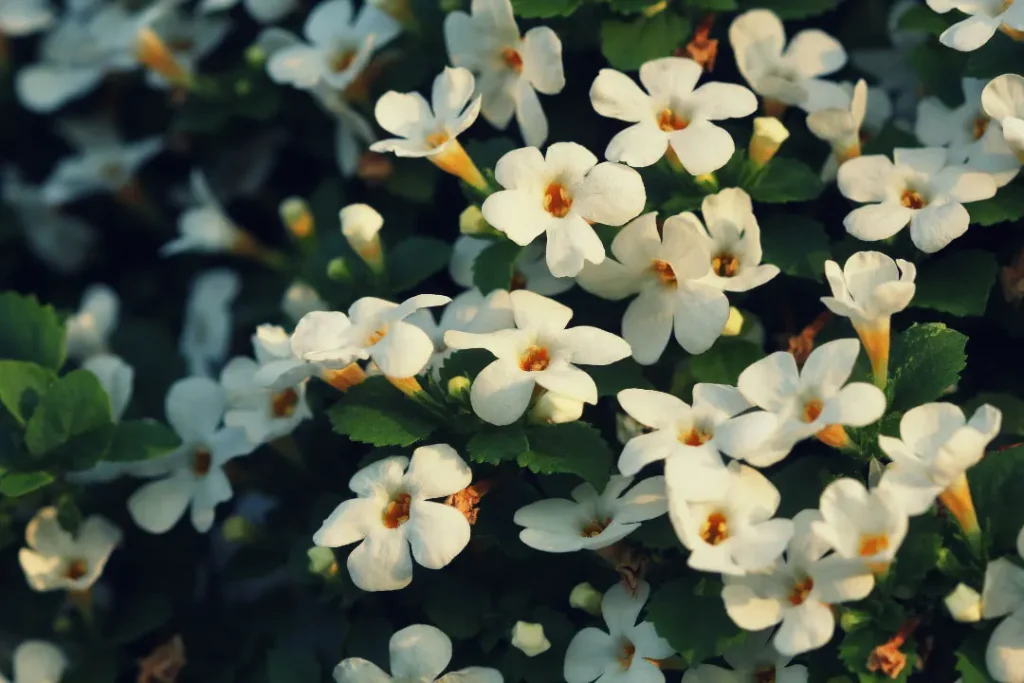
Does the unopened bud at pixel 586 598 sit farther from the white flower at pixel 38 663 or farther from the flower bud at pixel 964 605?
the white flower at pixel 38 663

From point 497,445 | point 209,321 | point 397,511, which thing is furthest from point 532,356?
point 209,321

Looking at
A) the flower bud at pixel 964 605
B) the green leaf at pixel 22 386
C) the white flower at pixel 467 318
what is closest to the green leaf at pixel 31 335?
the green leaf at pixel 22 386

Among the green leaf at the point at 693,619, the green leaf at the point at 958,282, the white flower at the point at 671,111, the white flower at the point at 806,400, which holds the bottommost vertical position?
the green leaf at the point at 693,619

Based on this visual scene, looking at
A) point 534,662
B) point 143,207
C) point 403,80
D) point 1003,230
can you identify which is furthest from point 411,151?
point 143,207

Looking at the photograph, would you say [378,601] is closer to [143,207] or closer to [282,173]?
[282,173]

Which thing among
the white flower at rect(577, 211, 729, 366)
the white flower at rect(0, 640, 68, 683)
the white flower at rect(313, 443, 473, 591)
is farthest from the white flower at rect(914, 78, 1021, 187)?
the white flower at rect(0, 640, 68, 683)

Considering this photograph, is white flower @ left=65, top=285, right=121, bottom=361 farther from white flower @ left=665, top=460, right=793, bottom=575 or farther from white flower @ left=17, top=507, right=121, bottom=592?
Answer: white flower @ left=665, top=460, right=793, bottom=575
